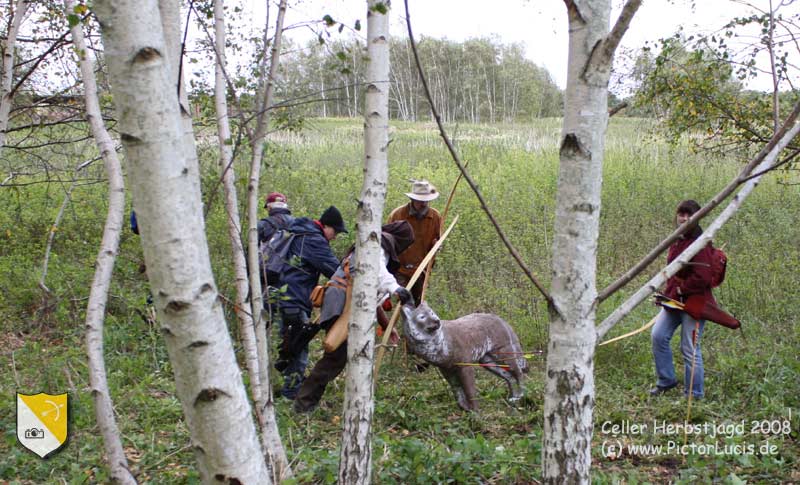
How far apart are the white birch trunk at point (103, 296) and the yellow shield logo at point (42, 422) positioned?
7.41ft

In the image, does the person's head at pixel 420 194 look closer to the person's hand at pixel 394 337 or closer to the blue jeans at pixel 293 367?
the person's hand at pixel 394 337

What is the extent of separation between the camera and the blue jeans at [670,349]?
5668 millimetres

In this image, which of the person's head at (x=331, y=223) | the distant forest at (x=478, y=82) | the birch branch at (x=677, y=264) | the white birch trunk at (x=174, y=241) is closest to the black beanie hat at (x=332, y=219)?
the person's head at (x=331, y=223)

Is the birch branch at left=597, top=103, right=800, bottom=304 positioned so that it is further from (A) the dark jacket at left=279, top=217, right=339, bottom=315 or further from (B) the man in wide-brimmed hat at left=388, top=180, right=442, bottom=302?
(B) the man in wide-brimmed hat at left=388, top=180, right=442, bottom=302

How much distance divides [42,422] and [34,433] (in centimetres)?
8

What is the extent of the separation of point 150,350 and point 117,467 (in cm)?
504

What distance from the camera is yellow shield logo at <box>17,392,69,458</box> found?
448 cm

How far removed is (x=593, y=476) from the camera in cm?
384

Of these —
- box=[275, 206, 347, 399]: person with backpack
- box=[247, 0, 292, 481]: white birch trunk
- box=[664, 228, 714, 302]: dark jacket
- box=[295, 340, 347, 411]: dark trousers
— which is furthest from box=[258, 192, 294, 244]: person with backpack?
box=[664, 228, 714, 302]: dark jacket

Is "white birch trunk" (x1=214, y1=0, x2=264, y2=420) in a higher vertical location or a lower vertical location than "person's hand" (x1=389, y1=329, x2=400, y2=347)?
higher

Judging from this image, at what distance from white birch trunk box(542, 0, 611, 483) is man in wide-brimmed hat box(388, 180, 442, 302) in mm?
4999

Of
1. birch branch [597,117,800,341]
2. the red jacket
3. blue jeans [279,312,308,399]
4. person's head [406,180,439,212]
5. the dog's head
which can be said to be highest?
birch branch [597,117,800,341]

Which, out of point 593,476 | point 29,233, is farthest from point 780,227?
point 29,233

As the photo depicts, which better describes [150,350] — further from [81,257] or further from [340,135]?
[340,135]
